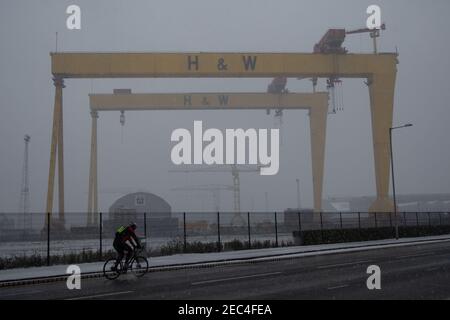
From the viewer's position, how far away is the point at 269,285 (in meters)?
12.6

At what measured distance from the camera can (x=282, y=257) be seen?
72.9 ft

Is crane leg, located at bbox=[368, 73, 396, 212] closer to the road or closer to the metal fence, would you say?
the metal fence

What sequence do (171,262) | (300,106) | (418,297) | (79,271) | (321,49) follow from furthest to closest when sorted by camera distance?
1. (300,106)
2. (321,49)
3. (171,262)
4. (79,271)
5. (418,297)

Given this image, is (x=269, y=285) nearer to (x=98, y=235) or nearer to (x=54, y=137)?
(x=98, y=235)

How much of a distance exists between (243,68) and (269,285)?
30.0 m

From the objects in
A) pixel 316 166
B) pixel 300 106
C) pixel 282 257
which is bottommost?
pixel 282 257

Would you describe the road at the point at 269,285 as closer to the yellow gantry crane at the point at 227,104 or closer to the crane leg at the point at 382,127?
the crane leg at the point at 382,127

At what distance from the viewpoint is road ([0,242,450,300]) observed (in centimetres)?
1084

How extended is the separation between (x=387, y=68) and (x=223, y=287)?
36343mm

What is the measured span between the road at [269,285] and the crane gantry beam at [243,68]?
1009 inches

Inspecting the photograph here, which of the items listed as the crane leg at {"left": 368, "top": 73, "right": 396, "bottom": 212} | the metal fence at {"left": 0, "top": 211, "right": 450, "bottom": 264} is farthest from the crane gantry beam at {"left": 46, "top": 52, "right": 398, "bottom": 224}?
the metal fence at {"left": 0, "top": 211, "right": 450, "bottom": 264}
